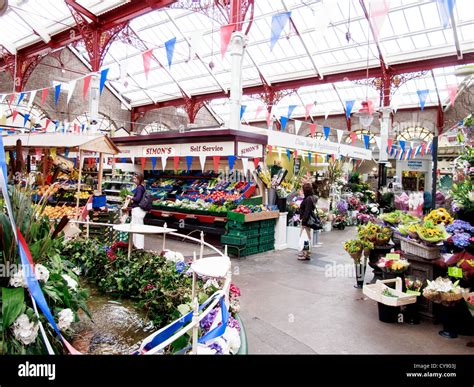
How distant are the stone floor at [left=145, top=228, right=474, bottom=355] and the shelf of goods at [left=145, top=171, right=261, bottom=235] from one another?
165cm

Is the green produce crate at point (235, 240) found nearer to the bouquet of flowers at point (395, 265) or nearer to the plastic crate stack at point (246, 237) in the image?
the plastic crate stack at point (246, 237)

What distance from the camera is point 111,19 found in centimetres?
1348

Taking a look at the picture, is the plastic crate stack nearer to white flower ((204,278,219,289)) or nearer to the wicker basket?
the wicker basket

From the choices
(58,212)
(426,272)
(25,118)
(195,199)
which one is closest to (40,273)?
(426,272)

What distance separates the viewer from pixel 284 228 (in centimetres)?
788

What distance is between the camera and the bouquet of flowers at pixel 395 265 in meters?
4.08

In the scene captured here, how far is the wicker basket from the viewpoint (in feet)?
12.8

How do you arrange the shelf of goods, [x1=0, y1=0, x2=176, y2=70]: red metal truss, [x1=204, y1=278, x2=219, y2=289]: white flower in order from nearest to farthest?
[x1=204, y1=278, x2=219, y2=289]: white flower
the shelf of goods
[x1=0, y1=0, x2=176, y2=70]: red metal truss

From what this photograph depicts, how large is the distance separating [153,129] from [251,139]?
18469 millimetres

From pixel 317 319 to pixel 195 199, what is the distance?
17.4ft

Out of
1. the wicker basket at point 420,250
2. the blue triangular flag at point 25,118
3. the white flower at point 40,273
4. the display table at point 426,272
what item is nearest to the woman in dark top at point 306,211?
the wicker basket at point 420,250

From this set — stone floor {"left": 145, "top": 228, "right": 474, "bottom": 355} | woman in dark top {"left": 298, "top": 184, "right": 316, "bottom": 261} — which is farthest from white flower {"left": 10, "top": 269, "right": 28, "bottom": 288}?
woman in dark top {"left": 298, "top": 184, "right": 316, "bottom": 261}
